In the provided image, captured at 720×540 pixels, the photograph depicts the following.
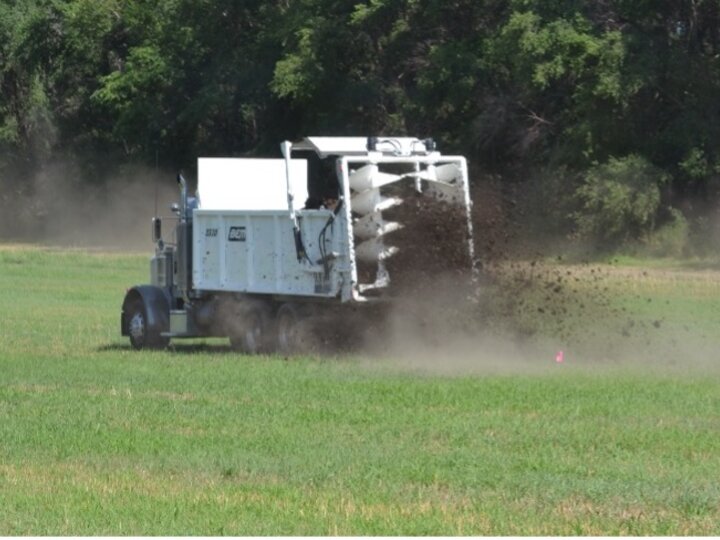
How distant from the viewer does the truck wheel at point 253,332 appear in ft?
76.5

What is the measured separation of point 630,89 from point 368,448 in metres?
37.4

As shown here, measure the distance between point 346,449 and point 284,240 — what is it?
384 inches

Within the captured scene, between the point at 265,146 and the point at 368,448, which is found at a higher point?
the point at 265,146

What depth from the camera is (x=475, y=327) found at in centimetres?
2178

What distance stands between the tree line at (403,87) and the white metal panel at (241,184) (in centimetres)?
2522

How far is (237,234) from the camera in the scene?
2381 cm

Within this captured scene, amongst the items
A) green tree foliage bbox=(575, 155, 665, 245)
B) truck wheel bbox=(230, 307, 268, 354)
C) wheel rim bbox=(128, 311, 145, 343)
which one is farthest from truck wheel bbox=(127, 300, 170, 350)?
green tree foliage bbox=(575, 155, 665, 245)

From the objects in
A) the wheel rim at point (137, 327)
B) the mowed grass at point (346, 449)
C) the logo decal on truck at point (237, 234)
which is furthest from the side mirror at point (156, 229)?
the mowed grass at point (346, 449)

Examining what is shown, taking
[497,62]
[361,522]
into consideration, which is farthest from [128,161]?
[361,522]

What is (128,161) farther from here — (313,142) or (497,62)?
(313,142)

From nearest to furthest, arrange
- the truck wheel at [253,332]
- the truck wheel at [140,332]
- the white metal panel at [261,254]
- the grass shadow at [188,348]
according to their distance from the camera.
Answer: the white metal panel at [261,254] < the truck wheel at [253,332] < the grass shadow at [188,348] < the truck wheel at [140,332]

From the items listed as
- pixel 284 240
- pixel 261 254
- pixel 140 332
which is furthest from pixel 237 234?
pixel 140 332

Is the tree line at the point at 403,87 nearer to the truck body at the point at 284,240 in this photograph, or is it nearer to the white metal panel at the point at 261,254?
the truck body at the point at 284,240

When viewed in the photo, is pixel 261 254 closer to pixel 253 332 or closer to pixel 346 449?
pixel 253 332
